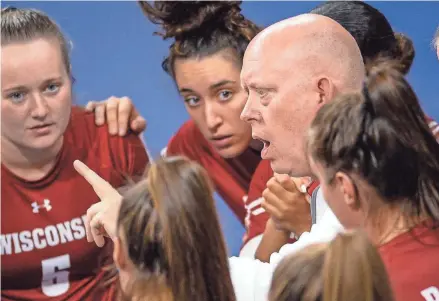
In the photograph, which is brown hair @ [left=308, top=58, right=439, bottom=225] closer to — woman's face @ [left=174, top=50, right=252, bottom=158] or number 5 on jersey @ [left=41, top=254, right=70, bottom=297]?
woman's face @ [left=174, top=50, right=252, bottom=158]

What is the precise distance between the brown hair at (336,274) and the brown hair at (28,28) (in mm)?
623

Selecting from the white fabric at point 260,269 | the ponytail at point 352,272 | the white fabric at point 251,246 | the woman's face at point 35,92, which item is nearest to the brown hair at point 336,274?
the ponytail at point 352,272

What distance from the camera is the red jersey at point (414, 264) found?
0.73 m

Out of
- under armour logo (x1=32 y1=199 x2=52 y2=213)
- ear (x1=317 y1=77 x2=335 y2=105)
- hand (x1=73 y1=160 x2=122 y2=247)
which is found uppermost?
ear (x1=317 y1=77 x2=335 y2=105)

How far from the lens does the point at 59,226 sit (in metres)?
1.21

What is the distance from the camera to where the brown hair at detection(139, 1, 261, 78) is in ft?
3.93

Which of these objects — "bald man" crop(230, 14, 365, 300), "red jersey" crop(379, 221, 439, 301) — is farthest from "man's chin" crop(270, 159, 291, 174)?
"red jersey" crop(379, 221, 439, 301)

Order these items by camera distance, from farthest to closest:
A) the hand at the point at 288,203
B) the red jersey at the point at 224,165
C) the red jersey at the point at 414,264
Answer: the red jersey at the point at 224,165 < the hand at the point at 288,203 < the red jersey at the point at 414,264

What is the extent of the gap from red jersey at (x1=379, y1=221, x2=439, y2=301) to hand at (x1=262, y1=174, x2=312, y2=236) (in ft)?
0.84

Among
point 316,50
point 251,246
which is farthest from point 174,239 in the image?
point 251,246

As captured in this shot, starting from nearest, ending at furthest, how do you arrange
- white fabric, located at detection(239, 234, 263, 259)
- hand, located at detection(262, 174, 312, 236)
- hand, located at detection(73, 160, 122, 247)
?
hand, located at detection(73, 160, 122, 247) < hand, located at detection(262, 174, 312, 236) < white fabric, located at detection(239, 234, 263, 259)

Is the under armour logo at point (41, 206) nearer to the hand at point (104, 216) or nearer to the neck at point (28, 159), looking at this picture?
the neck at point (28, 159)

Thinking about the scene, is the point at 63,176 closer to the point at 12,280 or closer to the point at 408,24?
the point at 12,280

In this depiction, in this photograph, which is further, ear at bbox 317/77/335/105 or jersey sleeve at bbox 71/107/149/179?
jersey sleeve at bbox 71/107/149/179
